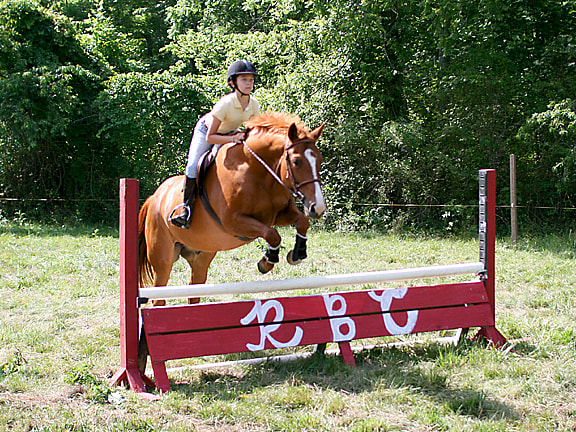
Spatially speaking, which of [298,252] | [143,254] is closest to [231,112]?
[298,252]

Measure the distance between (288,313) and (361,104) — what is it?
9.55 m

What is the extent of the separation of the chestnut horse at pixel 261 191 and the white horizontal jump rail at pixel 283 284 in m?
0.22

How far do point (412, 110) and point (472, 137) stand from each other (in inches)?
65.5

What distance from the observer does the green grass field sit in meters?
2.88

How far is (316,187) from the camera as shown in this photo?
3410mm

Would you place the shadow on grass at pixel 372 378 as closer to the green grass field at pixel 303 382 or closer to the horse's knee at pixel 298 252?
the green grass field at pixel 303 382

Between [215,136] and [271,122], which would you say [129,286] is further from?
[271,122]

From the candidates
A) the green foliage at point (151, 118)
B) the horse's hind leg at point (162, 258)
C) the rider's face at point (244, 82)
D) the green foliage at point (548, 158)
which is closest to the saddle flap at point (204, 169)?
the rider's face at point (244, 82)

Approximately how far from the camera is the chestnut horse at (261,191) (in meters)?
3.51

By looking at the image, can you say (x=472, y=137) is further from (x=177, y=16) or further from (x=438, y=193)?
(x=177, y=16)

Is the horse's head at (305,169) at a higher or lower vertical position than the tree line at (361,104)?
lower

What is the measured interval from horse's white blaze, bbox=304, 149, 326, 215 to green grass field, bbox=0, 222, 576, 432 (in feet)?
3.79

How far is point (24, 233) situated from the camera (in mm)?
10867

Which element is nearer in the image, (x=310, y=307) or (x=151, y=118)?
(x=310, y=307)
